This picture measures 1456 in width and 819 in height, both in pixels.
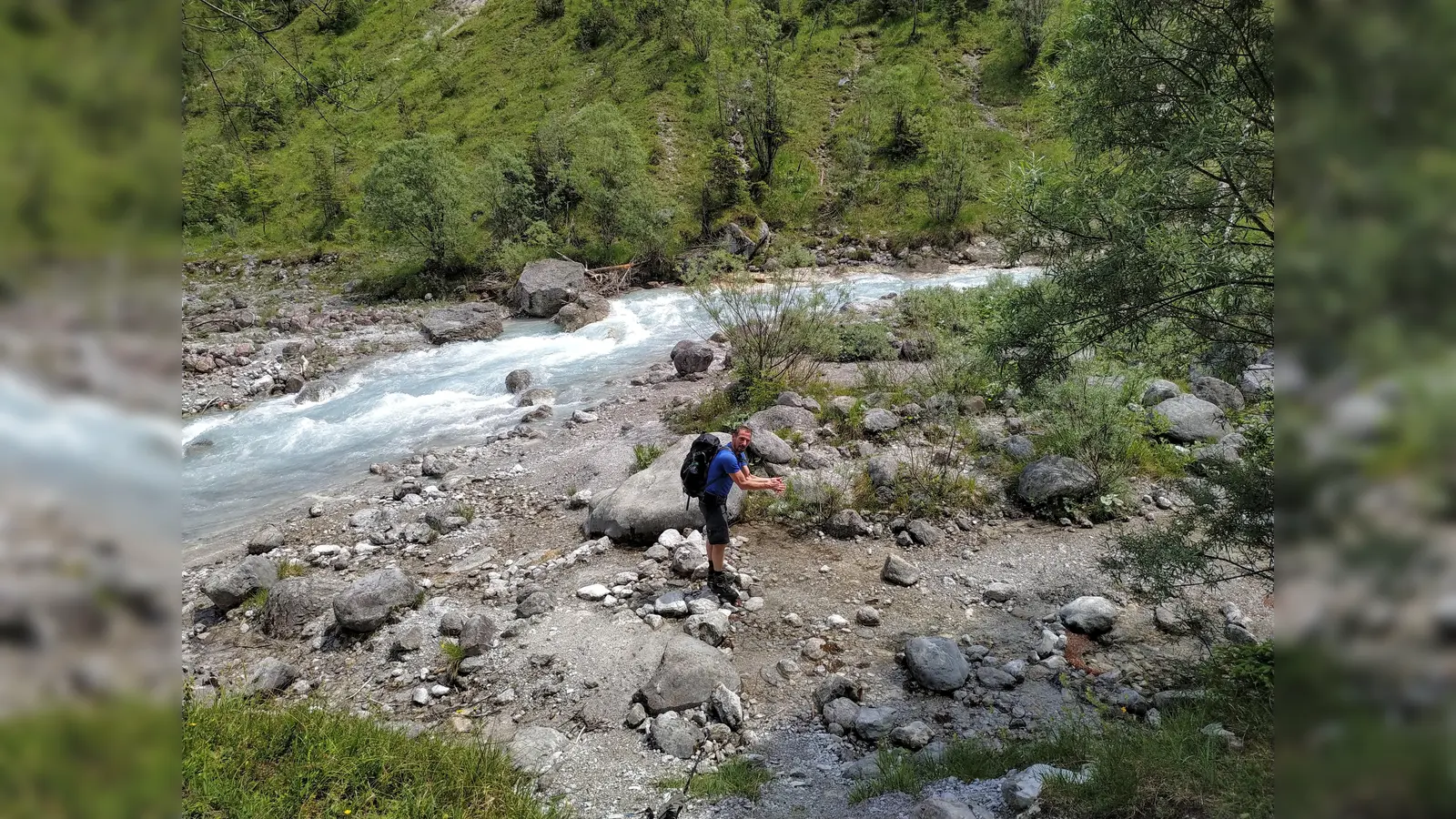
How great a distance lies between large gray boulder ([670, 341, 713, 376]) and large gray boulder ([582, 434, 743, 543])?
7689 mm

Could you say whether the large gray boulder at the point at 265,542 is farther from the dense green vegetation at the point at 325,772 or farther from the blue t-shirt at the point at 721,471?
the blue t-shirt at the point at 721,471

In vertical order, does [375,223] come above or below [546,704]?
above

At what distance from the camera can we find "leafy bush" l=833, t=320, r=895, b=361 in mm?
17562

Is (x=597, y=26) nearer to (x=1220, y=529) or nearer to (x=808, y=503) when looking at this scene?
(x=808, y=503)

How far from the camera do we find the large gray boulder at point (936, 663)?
6.67 m

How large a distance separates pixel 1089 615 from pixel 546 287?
24131 millimetres

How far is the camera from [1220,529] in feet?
20.7

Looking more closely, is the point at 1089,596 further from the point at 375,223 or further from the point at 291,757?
the point at 375,223

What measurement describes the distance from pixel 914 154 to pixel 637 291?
24.6 metres

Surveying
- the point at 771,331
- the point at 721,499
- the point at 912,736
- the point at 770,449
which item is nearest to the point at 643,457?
the point at 770,449

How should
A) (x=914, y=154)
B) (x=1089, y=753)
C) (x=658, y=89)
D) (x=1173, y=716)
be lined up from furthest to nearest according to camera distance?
(x=658, y=89) < (x=914, y=154) < (x=1173, y=716) < (x=1089, y=753)
